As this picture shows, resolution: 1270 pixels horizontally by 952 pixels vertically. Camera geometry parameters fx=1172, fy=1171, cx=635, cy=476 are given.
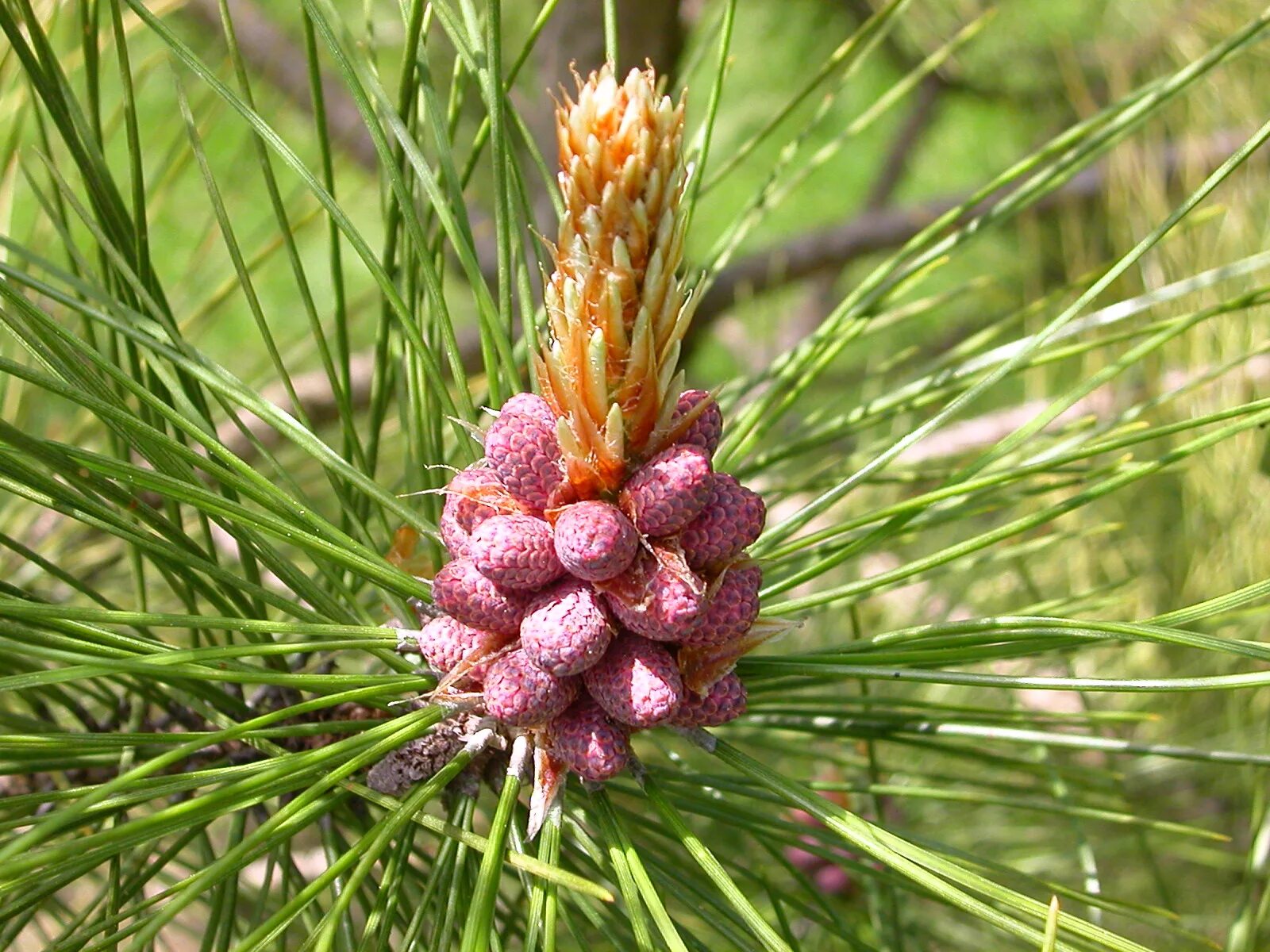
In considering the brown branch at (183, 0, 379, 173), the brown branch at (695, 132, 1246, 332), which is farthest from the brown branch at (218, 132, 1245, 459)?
the brown branch at (183, 0, 379, 173)

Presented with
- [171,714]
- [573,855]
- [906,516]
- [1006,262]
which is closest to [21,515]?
[171,714]

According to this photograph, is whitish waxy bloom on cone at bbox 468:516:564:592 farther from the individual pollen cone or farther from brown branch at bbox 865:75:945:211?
brown branch at bbox 865:75:945:211

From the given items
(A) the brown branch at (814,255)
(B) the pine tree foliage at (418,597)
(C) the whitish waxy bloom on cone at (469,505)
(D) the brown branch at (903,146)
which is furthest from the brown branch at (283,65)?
(C) the whitish waxy bloom on cone at (469,505)

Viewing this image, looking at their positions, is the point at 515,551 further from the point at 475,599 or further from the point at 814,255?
the point at 814,255

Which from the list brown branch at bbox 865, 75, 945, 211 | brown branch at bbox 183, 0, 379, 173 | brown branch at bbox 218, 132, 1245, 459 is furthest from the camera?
brown branch at bbox 865, 75, 945, 211

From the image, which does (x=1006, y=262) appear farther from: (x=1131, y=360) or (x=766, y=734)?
(x=1131, y=360)

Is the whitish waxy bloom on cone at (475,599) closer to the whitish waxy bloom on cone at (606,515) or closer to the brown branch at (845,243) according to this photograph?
the whitish waxy bloom on cone at (606,515)

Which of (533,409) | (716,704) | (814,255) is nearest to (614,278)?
(533,409)
